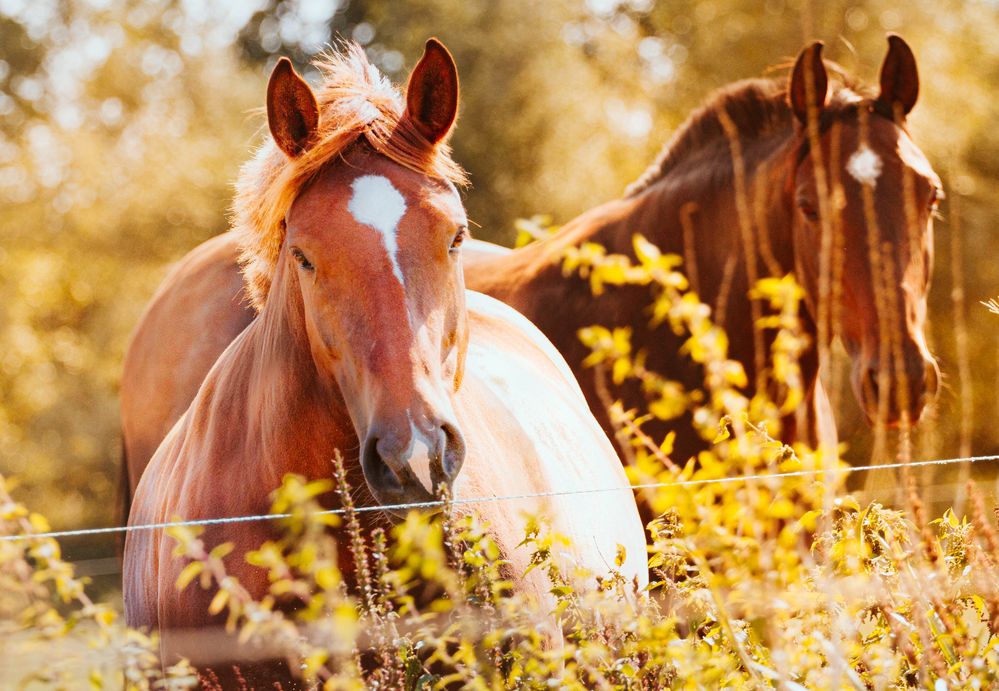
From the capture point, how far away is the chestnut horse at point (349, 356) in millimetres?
1997

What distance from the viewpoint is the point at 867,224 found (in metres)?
3.69

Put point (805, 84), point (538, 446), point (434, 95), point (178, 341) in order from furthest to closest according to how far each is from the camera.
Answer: point (178, 341) < point (805, 84) < point (538, 446) < point (434, 95)

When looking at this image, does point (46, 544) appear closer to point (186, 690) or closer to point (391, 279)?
point (186, 690)

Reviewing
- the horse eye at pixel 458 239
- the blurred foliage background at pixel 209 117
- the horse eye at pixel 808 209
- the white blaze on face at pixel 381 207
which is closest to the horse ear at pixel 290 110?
the white blaze on face at pixel 381 207

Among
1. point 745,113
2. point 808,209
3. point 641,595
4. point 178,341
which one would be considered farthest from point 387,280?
point 178,341

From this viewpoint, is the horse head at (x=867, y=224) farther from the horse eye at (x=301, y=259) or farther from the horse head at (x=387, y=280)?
the horse eye at (x=301, y=259)

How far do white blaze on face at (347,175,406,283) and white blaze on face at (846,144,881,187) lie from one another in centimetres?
209

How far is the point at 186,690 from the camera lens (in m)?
2.11

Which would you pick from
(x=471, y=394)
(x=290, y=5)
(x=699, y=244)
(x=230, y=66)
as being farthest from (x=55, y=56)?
(x=471, y=394)

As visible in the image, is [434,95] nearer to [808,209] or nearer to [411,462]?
[411,462]

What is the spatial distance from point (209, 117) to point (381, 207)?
538 inches

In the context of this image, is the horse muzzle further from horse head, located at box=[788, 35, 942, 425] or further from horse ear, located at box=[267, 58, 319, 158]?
horse head, located at box=[788, 35, 942, 425]

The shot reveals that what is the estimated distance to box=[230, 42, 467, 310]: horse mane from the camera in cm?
227

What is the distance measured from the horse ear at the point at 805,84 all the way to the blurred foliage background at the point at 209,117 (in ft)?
24.5
